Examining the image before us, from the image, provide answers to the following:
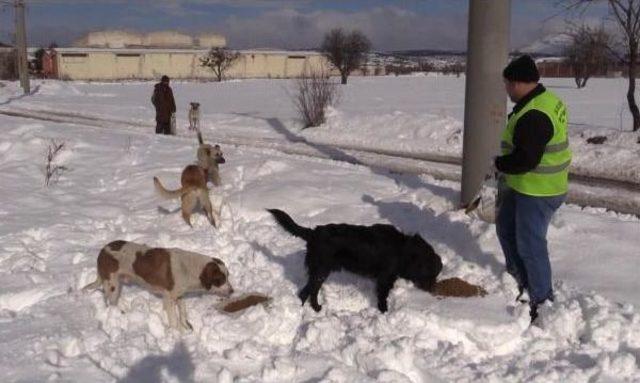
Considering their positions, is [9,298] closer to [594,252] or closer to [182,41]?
[594,252]

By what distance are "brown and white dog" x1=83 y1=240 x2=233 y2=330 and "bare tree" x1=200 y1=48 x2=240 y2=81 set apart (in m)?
68.8

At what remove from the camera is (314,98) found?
20.2m

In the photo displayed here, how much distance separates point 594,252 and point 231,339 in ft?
11.7

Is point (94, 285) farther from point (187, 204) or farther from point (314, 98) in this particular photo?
point (314, 98)

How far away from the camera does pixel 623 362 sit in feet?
13.4

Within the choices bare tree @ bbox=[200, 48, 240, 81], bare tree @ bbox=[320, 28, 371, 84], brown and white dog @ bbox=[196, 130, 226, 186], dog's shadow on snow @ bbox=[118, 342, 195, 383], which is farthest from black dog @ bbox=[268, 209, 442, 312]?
bare tree @ bbox=[200, 48, 240, 81]

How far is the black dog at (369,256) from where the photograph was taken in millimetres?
5266

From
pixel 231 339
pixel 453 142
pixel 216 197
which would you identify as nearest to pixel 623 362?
pixel 231 339

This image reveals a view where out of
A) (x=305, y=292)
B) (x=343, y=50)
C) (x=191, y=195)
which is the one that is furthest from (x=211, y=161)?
(x=343, y=50)

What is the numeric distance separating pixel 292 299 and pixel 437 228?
7.65 feet

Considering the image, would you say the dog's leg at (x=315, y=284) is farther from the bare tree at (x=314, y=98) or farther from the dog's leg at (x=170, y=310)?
the bare tree at (x=314, y=98)

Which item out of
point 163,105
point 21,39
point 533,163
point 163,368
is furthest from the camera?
point 21,39

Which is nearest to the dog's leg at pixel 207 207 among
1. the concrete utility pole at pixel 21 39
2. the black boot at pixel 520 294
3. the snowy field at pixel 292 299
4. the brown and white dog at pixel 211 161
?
the snowy field at pixel 292 299

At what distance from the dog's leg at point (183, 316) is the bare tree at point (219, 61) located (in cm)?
6917
